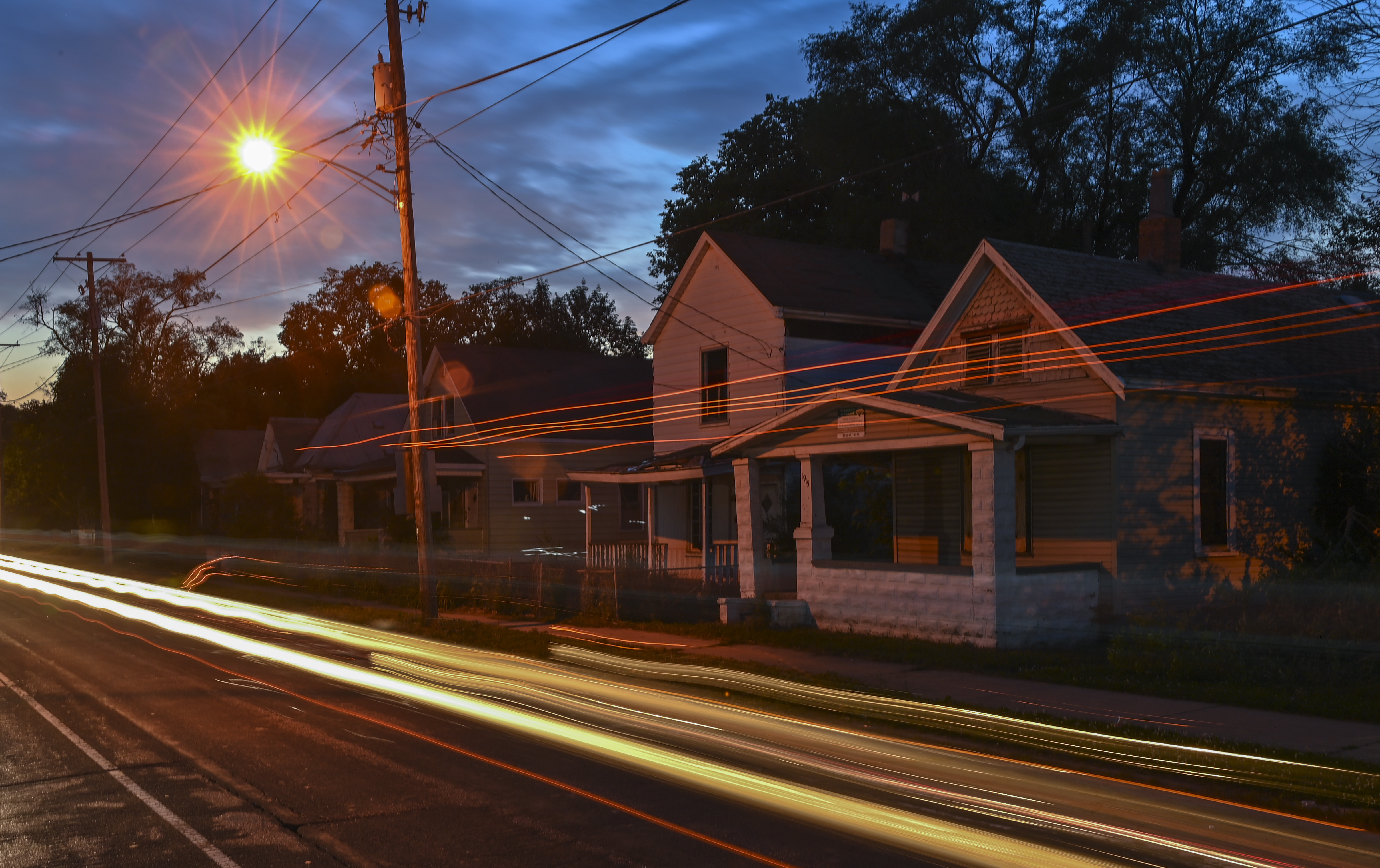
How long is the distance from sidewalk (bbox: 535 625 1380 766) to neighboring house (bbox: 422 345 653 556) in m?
19.3

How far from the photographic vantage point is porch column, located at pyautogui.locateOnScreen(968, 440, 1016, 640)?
1603cm

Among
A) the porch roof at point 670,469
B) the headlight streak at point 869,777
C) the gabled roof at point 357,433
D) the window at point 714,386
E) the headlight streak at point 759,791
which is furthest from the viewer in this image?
the gabled roof at point 357,433

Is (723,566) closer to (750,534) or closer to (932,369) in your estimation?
(750,534)

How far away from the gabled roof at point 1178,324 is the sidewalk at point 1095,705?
6538mm

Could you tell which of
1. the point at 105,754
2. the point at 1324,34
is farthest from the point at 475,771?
the point at 1324,34

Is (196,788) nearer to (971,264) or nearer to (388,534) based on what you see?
(971,264)

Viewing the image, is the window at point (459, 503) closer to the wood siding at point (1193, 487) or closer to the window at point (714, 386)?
the window at point (714, 386)

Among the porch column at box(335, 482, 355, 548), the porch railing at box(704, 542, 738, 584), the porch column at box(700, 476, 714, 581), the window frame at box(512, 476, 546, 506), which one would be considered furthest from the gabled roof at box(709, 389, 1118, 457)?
the porch column at box(335, 482, 355, 548)

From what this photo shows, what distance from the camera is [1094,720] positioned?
1091 centimetres

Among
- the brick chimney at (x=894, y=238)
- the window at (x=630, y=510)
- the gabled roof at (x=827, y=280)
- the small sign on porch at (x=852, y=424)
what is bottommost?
the window at (x=630, y=510)

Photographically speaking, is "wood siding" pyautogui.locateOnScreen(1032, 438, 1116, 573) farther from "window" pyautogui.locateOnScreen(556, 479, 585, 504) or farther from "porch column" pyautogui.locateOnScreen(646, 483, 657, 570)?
"window" pyautogui.locateOnScreen(556, 479, 585, 504)

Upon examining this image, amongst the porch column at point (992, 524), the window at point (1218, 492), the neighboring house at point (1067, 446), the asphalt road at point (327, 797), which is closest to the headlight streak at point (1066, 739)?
the asphalt road at point (327, 797)

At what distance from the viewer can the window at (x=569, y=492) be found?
36750 millimetres

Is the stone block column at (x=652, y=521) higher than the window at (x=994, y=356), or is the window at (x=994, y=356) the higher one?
the window at (x=994, y=356)
